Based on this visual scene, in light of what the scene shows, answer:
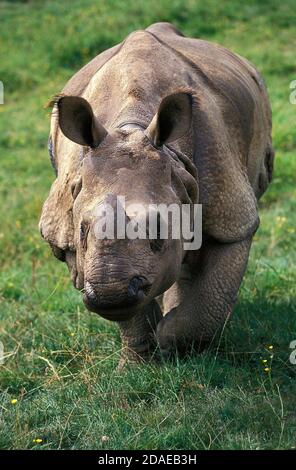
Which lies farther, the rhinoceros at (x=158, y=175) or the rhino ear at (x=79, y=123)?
the rhino ear at (x=79, y=123)

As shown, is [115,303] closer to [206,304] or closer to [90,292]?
[90,292]

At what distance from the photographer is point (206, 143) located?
551cm

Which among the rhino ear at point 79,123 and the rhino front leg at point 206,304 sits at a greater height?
the rhino ear at point 79,123

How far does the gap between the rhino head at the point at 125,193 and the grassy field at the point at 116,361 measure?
26.9 inches

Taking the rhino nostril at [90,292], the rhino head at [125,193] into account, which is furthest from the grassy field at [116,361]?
the rhino nostril at [90,292]

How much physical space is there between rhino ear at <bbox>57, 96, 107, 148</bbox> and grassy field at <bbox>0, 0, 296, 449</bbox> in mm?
1358

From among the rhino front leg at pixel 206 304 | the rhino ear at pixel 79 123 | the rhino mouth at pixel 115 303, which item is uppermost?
the rhino ear at pixel 79 123

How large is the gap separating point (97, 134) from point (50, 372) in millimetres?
1727

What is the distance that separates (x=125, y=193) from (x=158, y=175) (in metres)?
0.26

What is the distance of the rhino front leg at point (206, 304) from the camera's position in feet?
18.7

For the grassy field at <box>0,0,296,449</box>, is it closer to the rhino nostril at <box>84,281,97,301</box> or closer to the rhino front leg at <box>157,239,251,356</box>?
the rhino front leg at <box>157,239,251,356</box>

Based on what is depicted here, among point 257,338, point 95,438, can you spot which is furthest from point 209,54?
point 95,438

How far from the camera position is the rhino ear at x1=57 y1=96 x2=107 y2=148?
482 cm

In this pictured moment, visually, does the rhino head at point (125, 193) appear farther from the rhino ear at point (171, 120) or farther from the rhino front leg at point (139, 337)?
the rhino front leg at point (139, 337)
